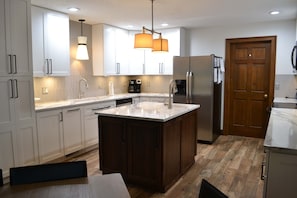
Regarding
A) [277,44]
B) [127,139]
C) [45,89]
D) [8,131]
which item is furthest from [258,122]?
[8,131]

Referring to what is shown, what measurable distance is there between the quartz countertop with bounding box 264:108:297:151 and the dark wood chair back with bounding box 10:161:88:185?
4.31ft

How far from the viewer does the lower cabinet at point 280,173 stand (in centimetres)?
175

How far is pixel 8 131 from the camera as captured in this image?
310 centimetres

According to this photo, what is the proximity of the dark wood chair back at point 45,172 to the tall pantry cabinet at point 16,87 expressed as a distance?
1.88m

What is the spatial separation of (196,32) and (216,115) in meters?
1.98

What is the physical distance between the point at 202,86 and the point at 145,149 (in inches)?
92.6

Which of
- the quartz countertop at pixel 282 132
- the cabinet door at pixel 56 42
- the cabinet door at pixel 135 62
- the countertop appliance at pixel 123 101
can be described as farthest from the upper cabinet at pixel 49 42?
the quartz countertop at pixel 282 132

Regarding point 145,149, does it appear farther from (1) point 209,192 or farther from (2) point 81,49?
(2) point 81,49

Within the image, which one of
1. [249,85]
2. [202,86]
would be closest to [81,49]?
[202,86]

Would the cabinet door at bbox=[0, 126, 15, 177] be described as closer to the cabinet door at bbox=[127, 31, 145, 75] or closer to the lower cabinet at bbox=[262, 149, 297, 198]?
the lower cabinet at bbox=[262, 149, 297, 198]

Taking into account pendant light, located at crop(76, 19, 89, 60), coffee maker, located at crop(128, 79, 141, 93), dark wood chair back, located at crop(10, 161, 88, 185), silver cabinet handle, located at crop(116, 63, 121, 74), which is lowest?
dark wood chair back, located at crop(10, 161, 88, 185)

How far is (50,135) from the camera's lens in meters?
3.69

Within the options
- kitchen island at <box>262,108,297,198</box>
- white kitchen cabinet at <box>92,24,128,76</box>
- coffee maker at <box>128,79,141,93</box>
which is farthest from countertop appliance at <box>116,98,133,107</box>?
kitchen island at <box>262,108,297,198</box>

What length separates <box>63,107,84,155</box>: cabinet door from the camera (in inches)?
155
